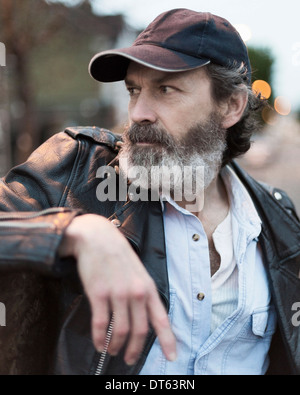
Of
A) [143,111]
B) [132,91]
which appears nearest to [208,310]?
[143,111]

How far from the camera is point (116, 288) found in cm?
124

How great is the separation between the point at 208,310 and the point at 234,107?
1.22m

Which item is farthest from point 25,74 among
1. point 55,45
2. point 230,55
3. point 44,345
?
point 55,45

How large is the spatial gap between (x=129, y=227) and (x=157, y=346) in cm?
53

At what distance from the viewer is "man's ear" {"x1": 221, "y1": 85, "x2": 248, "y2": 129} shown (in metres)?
2.52

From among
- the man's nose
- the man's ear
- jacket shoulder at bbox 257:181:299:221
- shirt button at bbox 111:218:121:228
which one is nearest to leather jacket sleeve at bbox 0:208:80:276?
shirt button at bbox 111:218:121:228

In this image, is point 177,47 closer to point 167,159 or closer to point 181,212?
point 167,159

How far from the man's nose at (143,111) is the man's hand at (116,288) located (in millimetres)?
923

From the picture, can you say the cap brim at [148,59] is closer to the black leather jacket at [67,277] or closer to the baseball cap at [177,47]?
the baseball cap at [177,47]

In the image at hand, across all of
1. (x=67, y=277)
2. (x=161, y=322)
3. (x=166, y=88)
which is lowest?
(x=67, y=277)

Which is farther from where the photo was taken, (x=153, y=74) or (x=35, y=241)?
(x=153, y=74)

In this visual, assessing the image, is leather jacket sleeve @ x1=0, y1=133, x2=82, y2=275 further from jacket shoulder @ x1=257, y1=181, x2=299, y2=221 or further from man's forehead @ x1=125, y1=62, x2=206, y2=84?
jacket shoulder @ x1=257, y1=181, x2=299, y2=221
